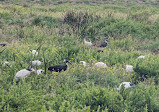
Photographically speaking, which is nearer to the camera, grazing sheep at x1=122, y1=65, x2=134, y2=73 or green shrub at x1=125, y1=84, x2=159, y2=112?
green shrub at x1=125, y1=84, x2=159, y2=112

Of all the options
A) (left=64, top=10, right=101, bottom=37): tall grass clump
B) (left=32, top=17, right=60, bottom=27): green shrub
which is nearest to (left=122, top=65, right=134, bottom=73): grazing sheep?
(left=64, top=10, right=101, bottom=37): tall grass clump

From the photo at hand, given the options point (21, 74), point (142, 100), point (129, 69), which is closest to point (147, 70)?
point (129, 69)

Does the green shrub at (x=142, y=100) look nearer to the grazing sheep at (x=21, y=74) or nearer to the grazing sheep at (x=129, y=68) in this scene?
the grazing sheep at (x=129, y=68)

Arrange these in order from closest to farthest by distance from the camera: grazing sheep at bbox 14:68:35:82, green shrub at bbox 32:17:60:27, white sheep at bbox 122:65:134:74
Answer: grazing sheep at bbox 14:68:35:82, white sheep at bbox 122:65:134:74, green shrub at bbox 32:17:60:27

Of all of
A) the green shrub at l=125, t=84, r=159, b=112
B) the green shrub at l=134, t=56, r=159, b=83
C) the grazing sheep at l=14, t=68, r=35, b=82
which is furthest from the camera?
the green shrub at l=134, t=56, r=159, b=83

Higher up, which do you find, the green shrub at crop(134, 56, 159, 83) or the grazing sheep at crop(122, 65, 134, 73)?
the green shrub at crop(134, 56, 159, 83)

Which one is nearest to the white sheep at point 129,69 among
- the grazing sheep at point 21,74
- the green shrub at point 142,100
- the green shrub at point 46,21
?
the green shrub at point 142,100

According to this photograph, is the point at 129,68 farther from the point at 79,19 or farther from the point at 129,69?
the point at 79,19

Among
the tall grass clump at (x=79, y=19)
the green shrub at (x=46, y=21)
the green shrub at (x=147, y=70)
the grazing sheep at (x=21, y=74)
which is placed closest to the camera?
the grazing sheep at (x=21, y=74)

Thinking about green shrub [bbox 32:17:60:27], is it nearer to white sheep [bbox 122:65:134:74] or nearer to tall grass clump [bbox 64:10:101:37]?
tall grass clump [bbox 64:10:101:37]

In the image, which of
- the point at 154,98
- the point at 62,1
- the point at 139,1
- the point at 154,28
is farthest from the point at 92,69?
the point at 139,1

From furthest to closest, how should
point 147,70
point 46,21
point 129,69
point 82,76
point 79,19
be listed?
point 46,21, point 79,19, point 129,69, point 147,70, point 82,76

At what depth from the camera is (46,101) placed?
13.2 ft

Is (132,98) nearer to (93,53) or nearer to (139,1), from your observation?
(93,53)
